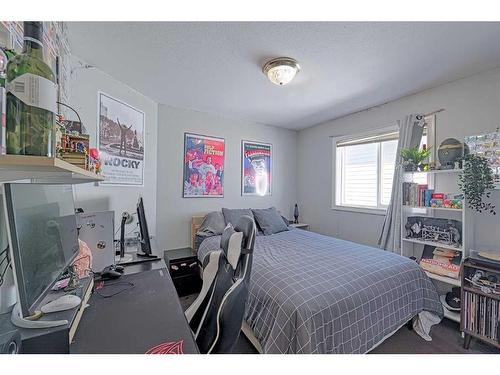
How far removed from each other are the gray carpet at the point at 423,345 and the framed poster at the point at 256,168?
2.25 metres

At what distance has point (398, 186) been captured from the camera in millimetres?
2451

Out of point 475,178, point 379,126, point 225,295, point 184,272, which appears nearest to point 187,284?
point 184,272

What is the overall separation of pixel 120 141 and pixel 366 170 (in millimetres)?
3178

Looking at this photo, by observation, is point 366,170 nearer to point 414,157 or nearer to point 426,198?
point 414,157

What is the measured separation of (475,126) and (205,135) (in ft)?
10.1

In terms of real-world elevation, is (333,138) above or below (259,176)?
above

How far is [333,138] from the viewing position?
3484 millimetres

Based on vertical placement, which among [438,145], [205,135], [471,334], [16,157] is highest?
[205,135]

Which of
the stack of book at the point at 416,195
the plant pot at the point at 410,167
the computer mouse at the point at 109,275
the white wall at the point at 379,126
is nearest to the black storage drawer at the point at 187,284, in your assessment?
the computer mouse at the point at 109,275

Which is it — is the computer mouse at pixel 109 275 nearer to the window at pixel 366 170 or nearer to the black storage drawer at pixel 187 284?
the black storage drawer at pixel 187 284

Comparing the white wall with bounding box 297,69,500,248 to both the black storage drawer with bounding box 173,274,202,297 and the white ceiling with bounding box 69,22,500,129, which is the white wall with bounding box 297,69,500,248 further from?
the black storage drawer with bounding box 173,274,202,297

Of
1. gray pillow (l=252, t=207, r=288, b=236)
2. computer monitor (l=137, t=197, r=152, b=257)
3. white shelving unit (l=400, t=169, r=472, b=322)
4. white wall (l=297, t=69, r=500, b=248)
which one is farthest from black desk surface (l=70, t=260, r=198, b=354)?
white wall (l=297, t=69, r=500, b=248)
